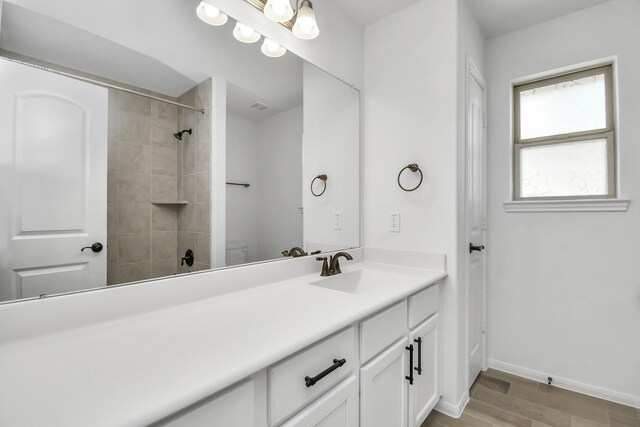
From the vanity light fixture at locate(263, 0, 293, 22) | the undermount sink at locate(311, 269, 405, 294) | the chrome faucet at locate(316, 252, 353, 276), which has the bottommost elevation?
the undermount sink at locate(311, 269, 405, 294)

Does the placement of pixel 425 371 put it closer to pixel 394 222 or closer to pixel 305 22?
pixel 394 222

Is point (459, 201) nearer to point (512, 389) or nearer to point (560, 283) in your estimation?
point (560, 283)

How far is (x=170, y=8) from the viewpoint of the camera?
110 centimetres

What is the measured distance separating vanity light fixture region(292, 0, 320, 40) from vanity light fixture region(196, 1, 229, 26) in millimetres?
348

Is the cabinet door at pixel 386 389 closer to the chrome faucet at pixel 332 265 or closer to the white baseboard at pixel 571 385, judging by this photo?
the chrome faucet at pixel 332 265

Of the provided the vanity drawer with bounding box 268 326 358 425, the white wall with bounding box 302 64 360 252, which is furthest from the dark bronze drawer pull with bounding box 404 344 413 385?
the white wall with bounding box 302 64 360 252

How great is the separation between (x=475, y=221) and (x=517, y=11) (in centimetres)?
141

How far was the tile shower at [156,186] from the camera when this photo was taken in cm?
98

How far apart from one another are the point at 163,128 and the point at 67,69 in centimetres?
29

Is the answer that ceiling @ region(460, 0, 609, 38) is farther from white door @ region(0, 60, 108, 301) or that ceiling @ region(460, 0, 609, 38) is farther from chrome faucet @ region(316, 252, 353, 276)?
white door @ region(0, 60, 108, 301)

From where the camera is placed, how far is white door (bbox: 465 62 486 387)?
1886 millimetres

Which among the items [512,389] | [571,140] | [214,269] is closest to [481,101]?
[571,140]

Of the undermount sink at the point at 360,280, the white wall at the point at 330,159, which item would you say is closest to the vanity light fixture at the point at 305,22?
the white wall at the point at 330,159

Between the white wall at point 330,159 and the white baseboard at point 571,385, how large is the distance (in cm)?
150
